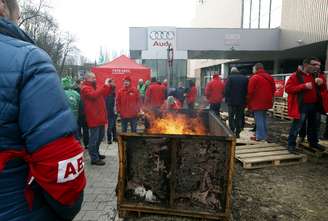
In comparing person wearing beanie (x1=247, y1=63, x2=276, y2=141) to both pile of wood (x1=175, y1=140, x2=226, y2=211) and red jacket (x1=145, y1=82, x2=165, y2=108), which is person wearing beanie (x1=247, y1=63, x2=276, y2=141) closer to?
red jacket (x1=145, y1=82, x2=165, y2=108)

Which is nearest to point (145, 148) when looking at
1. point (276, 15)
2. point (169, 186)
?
point (169, 186)

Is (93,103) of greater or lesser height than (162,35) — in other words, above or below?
below

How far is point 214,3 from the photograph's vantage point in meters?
38.9

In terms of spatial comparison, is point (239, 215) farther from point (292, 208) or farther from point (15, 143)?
point (15, 143)

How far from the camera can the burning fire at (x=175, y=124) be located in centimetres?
570

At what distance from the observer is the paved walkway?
13.5ft

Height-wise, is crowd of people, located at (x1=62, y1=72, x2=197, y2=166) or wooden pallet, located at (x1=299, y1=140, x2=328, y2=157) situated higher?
crowd of people, located at (x1=62, y1=72, x2=197, y2=166)

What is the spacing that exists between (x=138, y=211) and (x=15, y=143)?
2989 mm

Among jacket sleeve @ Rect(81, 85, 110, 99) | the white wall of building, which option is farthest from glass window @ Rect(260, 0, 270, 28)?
jacket sleeve @ Rect(81, 85, 110, 99)

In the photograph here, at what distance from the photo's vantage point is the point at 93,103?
20.8 feet

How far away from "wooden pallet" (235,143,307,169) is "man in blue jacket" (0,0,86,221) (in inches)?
210

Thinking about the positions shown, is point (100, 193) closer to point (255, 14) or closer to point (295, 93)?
point (295, 93)

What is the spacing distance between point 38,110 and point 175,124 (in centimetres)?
473

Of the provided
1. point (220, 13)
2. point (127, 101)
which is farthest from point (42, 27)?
point (127, 101)
